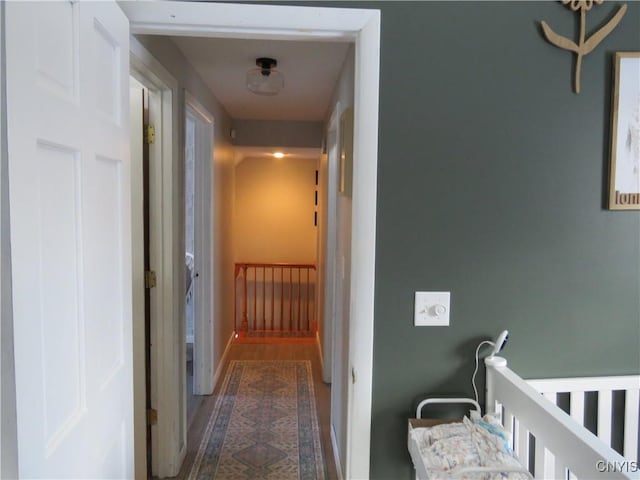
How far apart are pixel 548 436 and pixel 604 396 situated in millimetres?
503

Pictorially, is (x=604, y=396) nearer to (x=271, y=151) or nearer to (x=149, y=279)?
(x=149, y=279)

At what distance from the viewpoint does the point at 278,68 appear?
107 inches

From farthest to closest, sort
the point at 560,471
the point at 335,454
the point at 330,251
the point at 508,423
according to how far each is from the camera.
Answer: the point at 330,251 → the point at 335,454 → the point at 508,423 → the point at 560,471

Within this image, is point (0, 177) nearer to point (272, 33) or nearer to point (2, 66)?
point (2, 66)

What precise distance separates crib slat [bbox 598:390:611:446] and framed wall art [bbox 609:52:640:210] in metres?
0.65

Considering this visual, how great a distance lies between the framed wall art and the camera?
1.45m

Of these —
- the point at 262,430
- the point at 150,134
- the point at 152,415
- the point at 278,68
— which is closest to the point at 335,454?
the point at 262,430

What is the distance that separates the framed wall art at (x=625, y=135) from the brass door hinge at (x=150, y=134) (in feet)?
6.57

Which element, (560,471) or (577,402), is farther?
(577,402)

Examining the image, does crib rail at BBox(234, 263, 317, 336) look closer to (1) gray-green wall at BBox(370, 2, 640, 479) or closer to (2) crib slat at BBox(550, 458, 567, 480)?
(1) gray-green wall at BBox(370, 2, 640, 479)

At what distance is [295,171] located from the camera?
18.1 feet

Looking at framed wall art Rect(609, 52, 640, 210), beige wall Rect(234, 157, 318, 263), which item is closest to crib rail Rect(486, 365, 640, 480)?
framed wall art Rect(609, 52, 640, 210)

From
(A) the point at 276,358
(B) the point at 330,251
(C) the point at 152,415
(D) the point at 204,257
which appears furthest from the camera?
(A) the point at 276,358

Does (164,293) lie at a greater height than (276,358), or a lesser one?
→ greater
